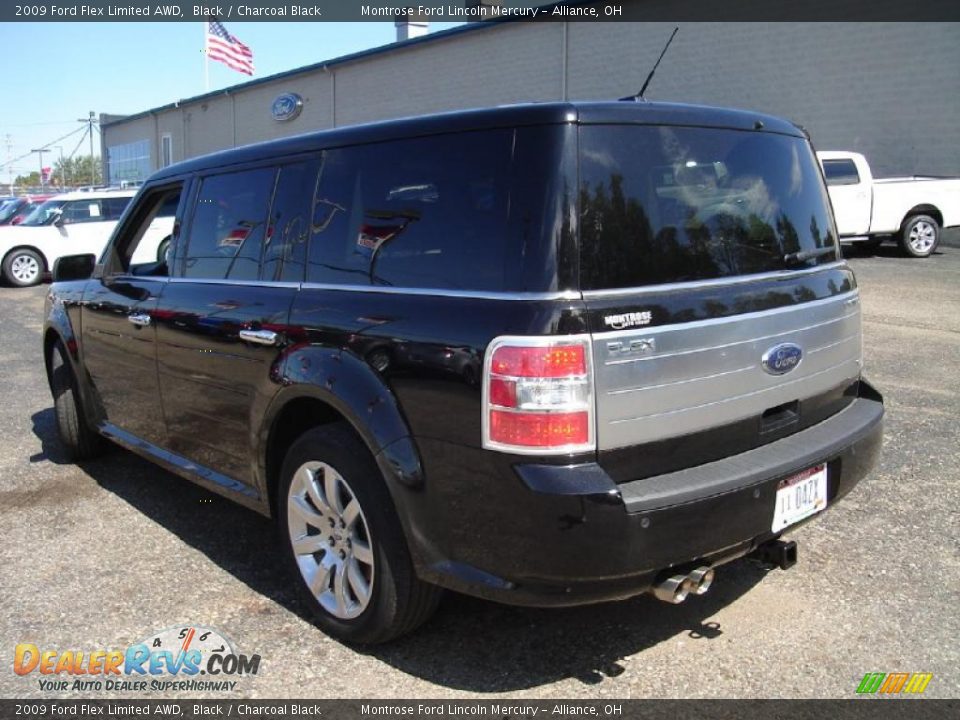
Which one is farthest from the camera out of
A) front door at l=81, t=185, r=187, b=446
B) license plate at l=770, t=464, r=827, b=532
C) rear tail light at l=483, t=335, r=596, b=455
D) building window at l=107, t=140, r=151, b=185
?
building window at l=107, t=140, r=151, b=185

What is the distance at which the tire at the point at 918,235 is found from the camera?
14.8m

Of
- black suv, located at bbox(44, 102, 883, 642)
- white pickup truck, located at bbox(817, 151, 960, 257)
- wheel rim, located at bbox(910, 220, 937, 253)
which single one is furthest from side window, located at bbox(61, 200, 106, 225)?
wheel rim, located at bbox(910, 220, 937, 253)

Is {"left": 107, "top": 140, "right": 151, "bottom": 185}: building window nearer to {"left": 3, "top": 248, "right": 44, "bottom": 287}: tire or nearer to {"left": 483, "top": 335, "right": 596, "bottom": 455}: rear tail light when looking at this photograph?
{"left": 3, "top": 248, "right": 44, "bottom": 287}: tire

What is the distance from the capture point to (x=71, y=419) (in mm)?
5207

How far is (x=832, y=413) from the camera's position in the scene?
10.9 feet

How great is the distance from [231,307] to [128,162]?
4944 cm

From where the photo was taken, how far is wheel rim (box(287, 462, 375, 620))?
2992 millimetres

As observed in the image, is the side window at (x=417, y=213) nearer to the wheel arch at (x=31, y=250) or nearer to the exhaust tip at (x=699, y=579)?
the exhaust tip at (x=699, y=579)

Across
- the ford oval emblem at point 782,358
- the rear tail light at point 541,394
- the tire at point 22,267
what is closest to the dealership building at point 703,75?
the tire at point 22,267

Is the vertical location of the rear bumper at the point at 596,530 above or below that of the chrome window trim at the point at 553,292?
below

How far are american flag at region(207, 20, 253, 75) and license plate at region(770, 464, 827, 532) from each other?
107 ft

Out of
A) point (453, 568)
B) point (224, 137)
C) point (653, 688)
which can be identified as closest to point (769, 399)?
point (653, 688)

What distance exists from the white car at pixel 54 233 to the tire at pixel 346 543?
1413cm

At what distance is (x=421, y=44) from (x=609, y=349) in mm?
26011
